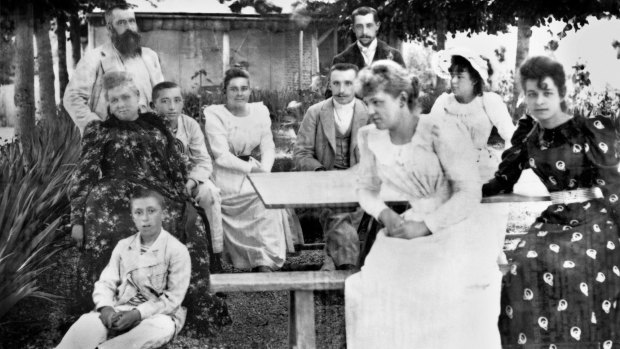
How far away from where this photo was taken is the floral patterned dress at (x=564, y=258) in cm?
371

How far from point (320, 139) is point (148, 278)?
3.54 ft

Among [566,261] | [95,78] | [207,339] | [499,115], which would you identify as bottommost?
[207,339]

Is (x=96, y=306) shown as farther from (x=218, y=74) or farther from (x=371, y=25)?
(x=371, y=25)

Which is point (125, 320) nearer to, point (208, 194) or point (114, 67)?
point (208, 194)

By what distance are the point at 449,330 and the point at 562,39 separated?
1.55 metres

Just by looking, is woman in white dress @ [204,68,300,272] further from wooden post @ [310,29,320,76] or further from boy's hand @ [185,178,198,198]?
wooden post @ [310,29,320,76]

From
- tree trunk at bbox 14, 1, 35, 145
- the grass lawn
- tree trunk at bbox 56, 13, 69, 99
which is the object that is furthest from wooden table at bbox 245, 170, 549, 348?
tree trunk at bbox 14, 1, 35, 145

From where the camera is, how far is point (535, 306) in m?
3.83

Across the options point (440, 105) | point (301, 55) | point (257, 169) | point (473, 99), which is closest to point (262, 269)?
point (257, 169)

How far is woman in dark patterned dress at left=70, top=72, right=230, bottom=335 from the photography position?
4.04 metres

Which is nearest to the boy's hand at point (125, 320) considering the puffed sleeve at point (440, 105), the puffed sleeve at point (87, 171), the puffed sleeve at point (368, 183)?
the puffed sleeve at point (87, 171)

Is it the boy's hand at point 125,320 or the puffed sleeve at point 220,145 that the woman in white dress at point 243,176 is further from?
the boy's hand at point 125,320

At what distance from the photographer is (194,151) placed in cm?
415

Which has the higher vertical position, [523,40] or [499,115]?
[523,40]
